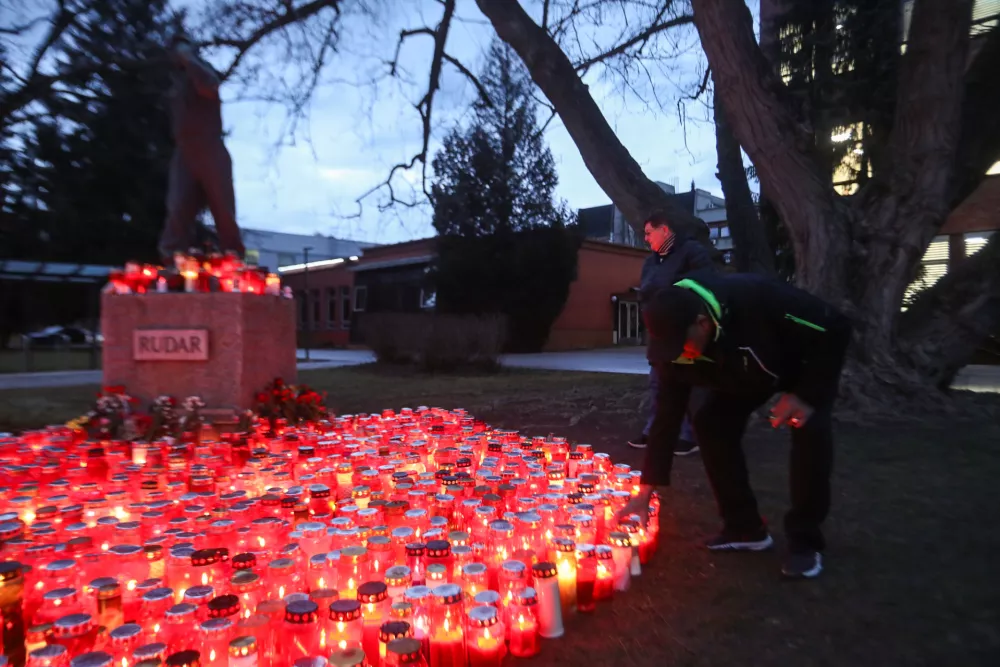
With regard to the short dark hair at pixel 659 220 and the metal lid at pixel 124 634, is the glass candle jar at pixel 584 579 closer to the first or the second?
the metal lid at pixel 124 634

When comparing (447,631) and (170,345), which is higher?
(170,345)

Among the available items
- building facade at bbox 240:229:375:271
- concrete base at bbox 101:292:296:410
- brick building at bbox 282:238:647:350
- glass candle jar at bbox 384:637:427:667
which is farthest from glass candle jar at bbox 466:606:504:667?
building facade at bbox 240:229:375:271

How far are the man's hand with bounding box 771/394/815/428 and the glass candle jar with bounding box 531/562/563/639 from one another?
1.00m

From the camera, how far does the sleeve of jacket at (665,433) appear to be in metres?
2.67

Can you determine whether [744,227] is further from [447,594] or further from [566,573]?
[447,594]

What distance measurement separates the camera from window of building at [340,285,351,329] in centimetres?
3089

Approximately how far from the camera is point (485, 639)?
1872 millimetres

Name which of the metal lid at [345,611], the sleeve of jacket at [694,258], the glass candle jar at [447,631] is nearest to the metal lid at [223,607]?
the metal lid at [345,611]

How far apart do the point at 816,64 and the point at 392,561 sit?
827cm

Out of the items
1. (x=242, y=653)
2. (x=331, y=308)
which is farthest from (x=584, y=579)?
(x=331, y=308)

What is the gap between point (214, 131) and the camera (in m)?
6.26

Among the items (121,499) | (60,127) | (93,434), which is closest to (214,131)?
(93,434)

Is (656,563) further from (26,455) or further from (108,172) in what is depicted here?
(108,172)

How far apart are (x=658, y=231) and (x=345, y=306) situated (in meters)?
28.2
